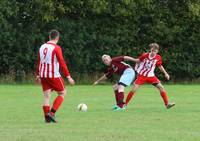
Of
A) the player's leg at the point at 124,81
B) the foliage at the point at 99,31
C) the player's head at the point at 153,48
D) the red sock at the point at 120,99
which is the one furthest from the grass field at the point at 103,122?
the foliage at the point at 99,31

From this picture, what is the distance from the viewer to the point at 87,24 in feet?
119

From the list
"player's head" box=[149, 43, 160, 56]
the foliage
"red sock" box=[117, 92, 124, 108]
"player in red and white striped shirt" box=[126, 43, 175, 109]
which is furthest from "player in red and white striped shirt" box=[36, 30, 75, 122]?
the foliage

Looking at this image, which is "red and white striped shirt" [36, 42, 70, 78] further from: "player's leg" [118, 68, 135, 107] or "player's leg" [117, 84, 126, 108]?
"player's leg" [118, 68, 135, 107]

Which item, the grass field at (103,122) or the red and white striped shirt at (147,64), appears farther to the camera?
the red and white striped shirt at (147,64)

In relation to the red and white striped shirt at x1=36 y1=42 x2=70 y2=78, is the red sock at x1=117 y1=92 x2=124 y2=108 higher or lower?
lower

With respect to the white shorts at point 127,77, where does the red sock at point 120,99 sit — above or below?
below

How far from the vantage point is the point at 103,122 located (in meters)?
14.0

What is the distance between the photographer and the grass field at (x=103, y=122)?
11.2 m

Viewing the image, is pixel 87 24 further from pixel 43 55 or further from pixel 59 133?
pixel 59 133

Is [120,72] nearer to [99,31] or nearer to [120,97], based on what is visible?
[120,97]

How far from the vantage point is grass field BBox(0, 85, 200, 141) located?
1121 centimetres

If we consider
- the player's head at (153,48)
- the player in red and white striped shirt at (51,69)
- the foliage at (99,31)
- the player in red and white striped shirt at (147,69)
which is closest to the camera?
the player in red and white striped shirt at (51,69)

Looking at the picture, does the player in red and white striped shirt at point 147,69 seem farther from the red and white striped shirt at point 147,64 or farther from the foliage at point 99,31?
the foliage at point 99,31

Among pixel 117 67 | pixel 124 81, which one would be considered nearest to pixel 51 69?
pixel 124 81
